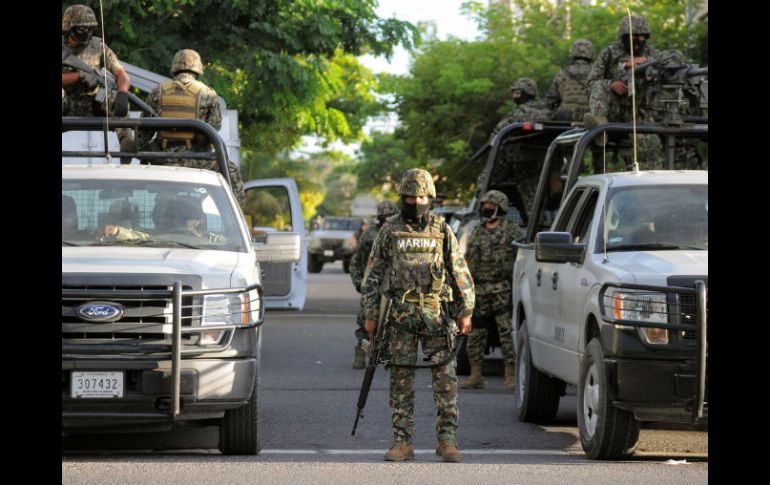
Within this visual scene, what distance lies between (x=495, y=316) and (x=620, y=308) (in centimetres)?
575

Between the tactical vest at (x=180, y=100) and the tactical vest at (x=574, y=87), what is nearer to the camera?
the tactical vest at (x=180, y=100)

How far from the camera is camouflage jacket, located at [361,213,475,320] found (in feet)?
30.9

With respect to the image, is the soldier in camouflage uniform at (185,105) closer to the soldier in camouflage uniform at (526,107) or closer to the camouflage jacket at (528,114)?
the soldier in camouflage uniform at (526,107)

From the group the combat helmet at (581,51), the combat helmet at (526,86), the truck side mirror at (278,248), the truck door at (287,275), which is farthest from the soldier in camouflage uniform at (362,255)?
the truck side mirror at (278,248)

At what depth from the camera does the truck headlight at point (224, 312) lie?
8961 mm

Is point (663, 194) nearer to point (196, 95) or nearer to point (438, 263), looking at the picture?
point (438, 263)

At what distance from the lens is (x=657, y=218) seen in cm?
1003

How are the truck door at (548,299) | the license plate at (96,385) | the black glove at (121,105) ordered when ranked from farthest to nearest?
the black glove at (121,105) → the truck door at (548,299) → the license plate at (96,385)

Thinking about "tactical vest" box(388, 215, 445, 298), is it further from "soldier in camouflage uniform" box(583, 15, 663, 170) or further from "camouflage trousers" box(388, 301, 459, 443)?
"soldier in camouflage uniform" box(583, 15, 663, 170)

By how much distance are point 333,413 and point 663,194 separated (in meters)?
3.33

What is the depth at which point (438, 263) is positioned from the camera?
941cm

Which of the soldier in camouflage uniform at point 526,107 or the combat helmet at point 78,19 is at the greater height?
the combat helmet at point 78,19

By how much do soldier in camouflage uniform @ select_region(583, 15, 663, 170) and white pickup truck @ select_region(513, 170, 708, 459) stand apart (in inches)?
113
